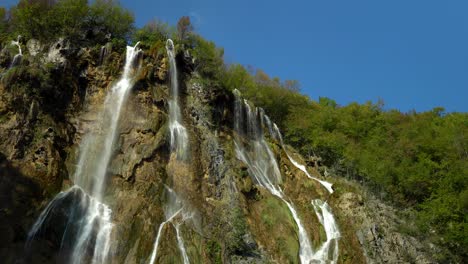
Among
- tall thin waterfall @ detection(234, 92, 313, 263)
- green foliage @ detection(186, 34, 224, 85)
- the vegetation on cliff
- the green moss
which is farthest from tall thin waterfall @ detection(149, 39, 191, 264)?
tall thin waterfall @ detection(234, 92, 313, 263)

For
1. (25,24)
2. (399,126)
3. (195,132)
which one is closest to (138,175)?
(195,132)

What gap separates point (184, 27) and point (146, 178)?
22276mm

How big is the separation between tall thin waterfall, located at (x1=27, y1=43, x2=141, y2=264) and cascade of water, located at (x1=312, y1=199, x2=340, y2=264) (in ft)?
37.9

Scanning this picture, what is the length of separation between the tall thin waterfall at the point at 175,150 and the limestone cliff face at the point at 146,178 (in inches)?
12.0

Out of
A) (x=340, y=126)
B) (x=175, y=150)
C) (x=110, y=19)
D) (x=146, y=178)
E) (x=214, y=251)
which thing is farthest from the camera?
(x=340, y=126)

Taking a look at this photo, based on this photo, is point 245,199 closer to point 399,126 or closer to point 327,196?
point 327,196

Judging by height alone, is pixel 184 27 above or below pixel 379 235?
above

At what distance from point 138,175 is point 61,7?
55.4 ft

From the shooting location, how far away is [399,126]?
1934 inches

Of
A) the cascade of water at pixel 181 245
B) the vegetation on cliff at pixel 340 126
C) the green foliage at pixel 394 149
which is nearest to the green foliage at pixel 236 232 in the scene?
the cascade of water at pixel 181 245

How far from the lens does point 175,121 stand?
27828 mm

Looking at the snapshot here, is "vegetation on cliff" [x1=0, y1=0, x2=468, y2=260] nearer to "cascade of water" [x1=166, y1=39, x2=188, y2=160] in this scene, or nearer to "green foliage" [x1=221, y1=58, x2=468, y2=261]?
"green foliage" [x1=221, y1=58, x2=468, y2=261]

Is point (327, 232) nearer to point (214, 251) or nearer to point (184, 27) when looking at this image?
point (214, 251)

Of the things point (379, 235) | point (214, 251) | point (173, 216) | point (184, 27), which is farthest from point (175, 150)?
point (184, 27)
